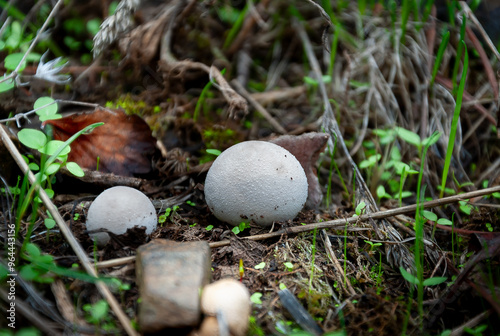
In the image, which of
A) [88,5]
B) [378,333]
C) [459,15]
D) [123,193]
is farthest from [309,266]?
[88,5]

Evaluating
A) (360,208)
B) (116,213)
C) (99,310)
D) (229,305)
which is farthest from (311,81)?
(99,310)

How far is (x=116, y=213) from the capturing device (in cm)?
214

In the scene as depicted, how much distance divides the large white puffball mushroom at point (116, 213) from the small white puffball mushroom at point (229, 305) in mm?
702

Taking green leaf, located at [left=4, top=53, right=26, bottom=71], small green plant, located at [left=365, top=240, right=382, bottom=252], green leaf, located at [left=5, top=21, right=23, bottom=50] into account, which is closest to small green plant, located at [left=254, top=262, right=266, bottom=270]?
small green plant, located at [left=365, top=240, right=382, bottom=252]

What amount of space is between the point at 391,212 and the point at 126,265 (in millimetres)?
1685

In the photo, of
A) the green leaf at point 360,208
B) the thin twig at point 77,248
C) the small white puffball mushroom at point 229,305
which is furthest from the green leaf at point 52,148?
the green leaf at point 360,208

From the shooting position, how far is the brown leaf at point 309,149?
9.08ft

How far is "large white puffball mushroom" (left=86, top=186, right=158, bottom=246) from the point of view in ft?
7.00

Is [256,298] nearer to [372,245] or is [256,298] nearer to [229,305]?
[229,305]

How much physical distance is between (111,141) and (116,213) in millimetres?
849

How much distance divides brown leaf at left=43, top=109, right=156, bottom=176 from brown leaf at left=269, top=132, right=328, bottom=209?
1012mm

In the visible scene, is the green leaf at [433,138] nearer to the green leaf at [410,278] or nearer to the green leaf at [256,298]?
the green leaf at [410,278]

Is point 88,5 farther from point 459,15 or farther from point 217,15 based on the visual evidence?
point 459,15

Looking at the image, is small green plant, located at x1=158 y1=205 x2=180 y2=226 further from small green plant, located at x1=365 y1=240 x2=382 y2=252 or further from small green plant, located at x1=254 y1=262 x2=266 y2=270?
small green plant, located at x1=365 y1=240 x2=382 y2=252
